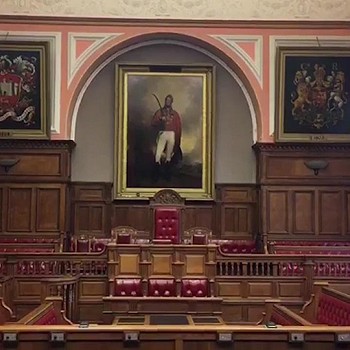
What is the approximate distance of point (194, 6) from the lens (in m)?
12.6

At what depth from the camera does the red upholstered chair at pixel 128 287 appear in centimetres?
922

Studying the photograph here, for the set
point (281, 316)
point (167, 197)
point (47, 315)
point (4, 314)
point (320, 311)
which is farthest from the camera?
point (167, 197)

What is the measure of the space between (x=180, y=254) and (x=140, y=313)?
995 millimetres

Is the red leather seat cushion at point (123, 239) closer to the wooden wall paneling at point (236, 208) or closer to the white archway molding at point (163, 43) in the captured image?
the wooden wall paneling at point (236, 208)

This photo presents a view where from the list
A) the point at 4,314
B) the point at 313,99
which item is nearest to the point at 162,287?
the point at 4,314

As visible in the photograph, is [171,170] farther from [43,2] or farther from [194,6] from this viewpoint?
[43,2]

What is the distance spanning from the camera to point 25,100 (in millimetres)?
12484

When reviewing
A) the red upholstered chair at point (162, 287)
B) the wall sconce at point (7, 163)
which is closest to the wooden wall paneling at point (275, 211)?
the red upholstered chair at point (162, 287)

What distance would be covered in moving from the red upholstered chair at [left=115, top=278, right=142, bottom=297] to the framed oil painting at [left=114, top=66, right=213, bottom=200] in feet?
12.5

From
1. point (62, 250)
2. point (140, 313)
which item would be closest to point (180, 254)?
point (140, 313)

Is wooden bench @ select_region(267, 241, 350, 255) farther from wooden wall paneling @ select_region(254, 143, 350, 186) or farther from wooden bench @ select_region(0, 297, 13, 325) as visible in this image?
wooden bench @ select_region(0, 297, 13, 325)

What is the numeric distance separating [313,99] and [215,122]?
1.93 metres

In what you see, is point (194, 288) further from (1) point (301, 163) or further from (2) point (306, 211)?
(1) point (301, 163)

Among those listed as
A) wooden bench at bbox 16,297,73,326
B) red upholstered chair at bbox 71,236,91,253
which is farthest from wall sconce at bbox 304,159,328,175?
wooden bench at bbox 16,297,73,326
